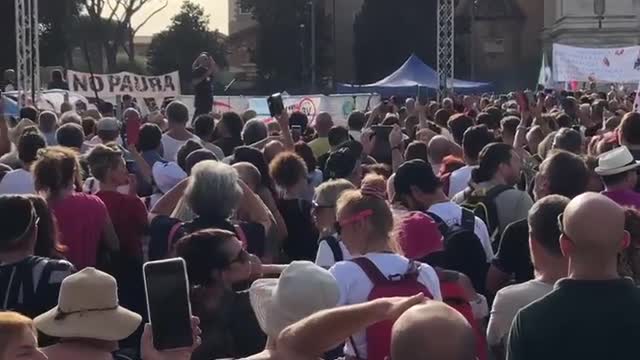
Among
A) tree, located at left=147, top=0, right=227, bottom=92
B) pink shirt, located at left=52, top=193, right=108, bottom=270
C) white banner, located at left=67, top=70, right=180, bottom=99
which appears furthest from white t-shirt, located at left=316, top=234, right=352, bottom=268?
tree, located at left=147, top=0, right=227, bottom=92

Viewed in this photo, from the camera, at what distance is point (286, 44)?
A: 66.2 m

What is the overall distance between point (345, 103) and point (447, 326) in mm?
21056

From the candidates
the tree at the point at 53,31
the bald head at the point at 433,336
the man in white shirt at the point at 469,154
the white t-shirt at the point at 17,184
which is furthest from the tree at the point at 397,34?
the bald head at the point at 433,336

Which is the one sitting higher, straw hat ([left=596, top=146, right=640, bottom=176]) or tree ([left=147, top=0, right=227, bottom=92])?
tree ([left=147, top=0, right=227, bottom=92])

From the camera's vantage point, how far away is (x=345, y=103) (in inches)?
950

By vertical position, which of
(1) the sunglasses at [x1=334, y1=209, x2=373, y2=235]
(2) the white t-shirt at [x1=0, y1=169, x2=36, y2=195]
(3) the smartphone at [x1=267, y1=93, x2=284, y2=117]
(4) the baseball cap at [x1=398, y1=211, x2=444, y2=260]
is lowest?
(4) the baseball cap at [x1=398, y1=211, x2=444, y2=260]

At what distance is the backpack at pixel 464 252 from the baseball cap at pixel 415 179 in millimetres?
180

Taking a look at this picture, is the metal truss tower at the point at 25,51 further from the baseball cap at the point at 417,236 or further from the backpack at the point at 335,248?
the baseball cap at the point at 417,236

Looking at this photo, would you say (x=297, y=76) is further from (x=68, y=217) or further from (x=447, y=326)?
(x=447, y=326)

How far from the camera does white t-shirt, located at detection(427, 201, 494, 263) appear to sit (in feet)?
22.4

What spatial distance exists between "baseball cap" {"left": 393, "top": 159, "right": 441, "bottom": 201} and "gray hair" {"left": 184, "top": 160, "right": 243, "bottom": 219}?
98 cm

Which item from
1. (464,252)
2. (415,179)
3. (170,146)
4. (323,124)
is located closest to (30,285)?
(415,179)

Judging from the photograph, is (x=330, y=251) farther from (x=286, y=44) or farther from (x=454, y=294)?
(x=286, y=44)

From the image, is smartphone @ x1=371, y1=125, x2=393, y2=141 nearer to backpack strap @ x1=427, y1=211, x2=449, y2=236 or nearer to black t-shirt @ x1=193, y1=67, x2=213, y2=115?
black t-shirt @ x1=193, y1=67, x2=213, y2=115
